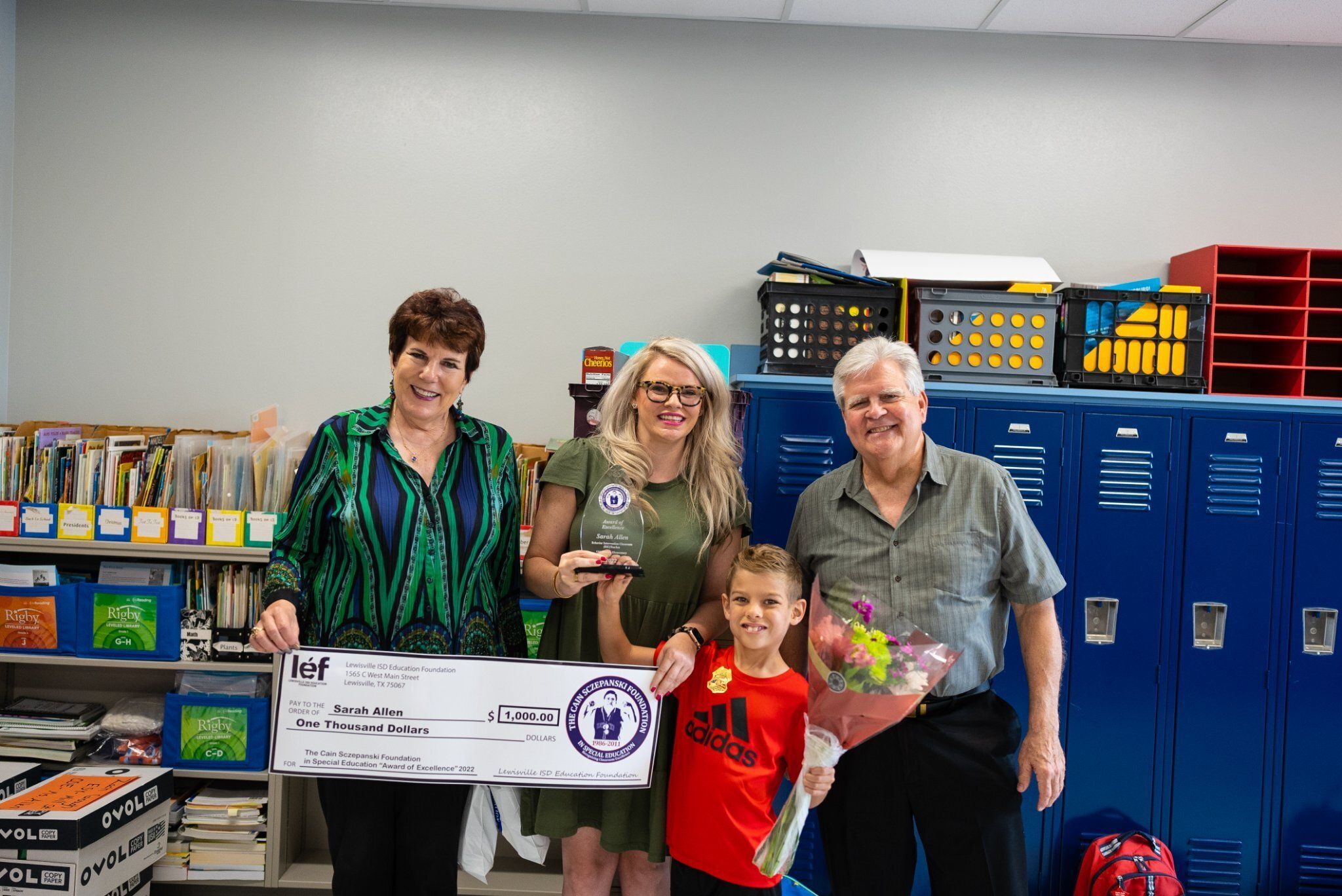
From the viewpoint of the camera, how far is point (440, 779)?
5.94ft

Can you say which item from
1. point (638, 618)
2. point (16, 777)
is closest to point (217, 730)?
point (16, 777)

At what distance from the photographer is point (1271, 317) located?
3336mm

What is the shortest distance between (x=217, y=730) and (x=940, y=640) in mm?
2532

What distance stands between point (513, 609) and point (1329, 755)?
2.75 m

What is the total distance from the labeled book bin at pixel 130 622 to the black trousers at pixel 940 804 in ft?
7.85

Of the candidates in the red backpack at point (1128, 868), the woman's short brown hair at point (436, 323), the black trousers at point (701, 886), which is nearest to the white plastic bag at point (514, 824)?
the black trousers at point (701, 886)

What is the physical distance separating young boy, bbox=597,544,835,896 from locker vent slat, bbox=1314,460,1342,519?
83.1 inches

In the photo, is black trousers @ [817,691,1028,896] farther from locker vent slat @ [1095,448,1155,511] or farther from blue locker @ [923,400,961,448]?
locker vent slat @ [1095,448,1155,511]

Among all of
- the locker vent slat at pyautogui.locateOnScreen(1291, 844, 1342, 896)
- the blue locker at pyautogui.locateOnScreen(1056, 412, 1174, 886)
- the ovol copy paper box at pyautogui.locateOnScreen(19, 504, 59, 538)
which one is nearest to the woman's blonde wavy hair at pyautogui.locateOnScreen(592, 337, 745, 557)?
the blue locker at pyautogui.locateOnScreen(1056, 412, 1174, 886)

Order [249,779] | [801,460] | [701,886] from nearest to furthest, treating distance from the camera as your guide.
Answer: [701,886], [801,460], [249,779]

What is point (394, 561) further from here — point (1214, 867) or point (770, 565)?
point (1214, 867)

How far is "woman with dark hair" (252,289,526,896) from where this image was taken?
70.8 inches

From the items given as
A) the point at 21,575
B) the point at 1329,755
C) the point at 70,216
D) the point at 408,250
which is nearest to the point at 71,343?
the point at 70,216

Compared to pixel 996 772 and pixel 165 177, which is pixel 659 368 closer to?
pixel 996 772
